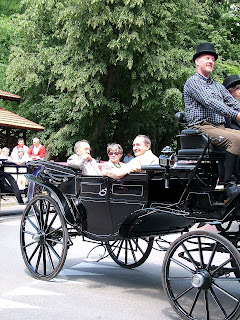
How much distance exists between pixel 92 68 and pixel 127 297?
18062 millimetres

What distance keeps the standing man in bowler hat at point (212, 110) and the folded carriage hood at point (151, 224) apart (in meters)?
0.91

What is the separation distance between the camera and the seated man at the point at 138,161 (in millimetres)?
5582

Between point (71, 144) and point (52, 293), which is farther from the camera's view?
point (71, 144)

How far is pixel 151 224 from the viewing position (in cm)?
560

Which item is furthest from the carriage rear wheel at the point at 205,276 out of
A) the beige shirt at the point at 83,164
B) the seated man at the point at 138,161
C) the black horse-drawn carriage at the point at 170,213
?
the beige shirt at the point at 83,164

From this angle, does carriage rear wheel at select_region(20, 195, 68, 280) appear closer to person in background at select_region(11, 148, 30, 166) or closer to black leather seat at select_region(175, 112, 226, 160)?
black leather seat at select_region(175, 112, 226, 160)

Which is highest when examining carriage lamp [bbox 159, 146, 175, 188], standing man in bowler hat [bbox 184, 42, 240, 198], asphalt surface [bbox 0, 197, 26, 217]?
standing man in bowler hat [bbox 184, 42, 240, 198]

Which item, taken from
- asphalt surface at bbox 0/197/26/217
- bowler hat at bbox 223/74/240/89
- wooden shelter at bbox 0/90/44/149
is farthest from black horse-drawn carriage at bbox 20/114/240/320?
wooden shelter at bbox 0/90/44/149

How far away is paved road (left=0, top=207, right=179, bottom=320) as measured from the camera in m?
5.03

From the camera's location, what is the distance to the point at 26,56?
25.8m

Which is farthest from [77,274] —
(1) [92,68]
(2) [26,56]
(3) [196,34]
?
(3) [196,34]

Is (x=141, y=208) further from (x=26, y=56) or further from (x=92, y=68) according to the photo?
(x=26, y=56)

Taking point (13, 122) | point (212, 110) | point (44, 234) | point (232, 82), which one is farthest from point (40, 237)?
point (13, 122)

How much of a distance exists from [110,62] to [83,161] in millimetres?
17169
